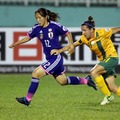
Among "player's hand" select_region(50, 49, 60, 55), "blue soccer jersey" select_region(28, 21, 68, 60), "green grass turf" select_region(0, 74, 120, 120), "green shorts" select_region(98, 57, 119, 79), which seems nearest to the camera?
"green grass turf" select_region(0, 74, 120, 120)

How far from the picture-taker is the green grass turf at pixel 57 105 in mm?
11328

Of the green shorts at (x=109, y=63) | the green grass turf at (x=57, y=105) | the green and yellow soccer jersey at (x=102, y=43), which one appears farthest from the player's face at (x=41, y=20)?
the green grass turf at (x=57, y=105)

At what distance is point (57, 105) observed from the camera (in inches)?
519

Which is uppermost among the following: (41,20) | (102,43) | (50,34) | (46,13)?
(46,13)

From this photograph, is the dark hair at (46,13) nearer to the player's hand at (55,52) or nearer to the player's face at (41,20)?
the player's face at (41,20)

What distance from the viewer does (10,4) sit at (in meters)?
24.2

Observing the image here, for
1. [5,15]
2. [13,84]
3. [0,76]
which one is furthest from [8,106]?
[5,15]

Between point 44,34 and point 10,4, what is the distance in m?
11.5

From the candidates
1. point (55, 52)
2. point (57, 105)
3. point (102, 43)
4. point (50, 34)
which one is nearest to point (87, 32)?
point (102, 43)

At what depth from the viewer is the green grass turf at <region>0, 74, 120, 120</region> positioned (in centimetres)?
1133

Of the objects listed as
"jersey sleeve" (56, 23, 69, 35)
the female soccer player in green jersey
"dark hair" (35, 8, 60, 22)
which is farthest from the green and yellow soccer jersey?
"dark hair" (35, 8, 60, 22)

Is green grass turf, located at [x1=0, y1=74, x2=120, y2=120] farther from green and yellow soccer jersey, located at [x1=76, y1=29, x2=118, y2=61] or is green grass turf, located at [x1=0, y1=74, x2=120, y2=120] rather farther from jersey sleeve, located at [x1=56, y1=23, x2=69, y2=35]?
jersey sleeve, located at [x1=56, y1=23, x2=69, y2=35]

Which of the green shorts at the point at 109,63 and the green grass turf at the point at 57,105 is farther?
the green shorts at the point at 109,63

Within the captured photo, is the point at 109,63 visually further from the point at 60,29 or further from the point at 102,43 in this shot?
the point at 60,29
